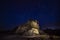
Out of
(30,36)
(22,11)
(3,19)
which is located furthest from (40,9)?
(3,19)

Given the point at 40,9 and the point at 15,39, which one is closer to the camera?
the point at 15,39

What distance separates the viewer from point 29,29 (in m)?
2.50

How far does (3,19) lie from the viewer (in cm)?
247

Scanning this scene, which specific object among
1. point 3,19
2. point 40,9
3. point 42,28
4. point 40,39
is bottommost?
point 40,39

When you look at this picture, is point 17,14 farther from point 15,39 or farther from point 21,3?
point 15,39

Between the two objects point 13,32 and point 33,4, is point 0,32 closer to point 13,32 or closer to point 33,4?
point 13,32

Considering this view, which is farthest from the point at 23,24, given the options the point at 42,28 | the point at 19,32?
the point at 42,28

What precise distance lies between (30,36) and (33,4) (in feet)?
1.91

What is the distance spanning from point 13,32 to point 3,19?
0.29 meters

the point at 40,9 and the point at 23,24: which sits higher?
the point at 40,9

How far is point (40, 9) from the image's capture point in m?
2.60

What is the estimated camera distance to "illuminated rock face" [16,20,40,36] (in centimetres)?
249

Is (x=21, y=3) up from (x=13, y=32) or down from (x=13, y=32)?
up

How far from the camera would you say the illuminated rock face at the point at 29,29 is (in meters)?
2.49
